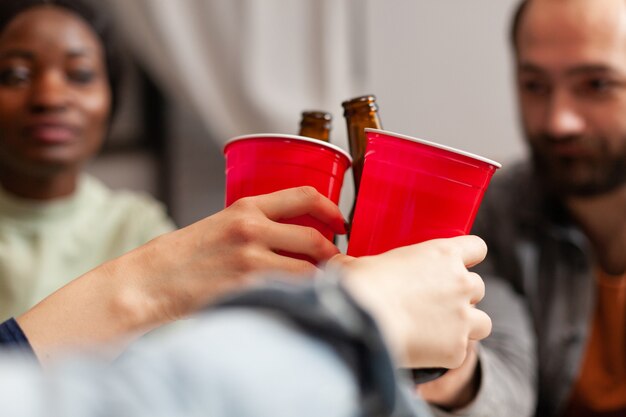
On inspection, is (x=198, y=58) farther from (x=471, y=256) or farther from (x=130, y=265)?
→ (x=471, y=256)

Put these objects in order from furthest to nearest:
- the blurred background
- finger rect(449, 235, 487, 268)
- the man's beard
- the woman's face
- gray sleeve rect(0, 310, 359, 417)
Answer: the blurred background
the man's beard
the woman's face
finger rect(449, 235, 487, 268)
gray sleeve rect(0, 310, 359, 417)

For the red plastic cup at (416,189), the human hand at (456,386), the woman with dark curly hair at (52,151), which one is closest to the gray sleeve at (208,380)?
the red plastic cup at (416,189)

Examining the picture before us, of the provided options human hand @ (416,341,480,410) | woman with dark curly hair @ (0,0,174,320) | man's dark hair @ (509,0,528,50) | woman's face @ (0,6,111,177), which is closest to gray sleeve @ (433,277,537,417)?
human hand @ (416,341,480,410)

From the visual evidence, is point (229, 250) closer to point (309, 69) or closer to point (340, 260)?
point (340, 260)

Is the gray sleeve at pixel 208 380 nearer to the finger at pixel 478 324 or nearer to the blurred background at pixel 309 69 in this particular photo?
the finger at pixel 478 324

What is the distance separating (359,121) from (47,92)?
2.34 ft

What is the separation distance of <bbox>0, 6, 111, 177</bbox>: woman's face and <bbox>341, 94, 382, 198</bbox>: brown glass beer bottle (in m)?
0.69

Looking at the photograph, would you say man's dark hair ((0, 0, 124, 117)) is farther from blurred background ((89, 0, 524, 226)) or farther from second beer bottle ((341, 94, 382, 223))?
second beer bottle ((341, 94, 382, 223))

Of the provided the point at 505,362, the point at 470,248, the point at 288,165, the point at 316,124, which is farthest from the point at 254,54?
the point at 470,248

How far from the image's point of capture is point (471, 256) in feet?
1.80

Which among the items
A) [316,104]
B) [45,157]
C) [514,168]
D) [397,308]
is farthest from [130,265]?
[316,104]

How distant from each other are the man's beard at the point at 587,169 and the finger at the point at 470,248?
2.76ft

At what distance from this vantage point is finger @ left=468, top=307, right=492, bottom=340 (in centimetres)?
52

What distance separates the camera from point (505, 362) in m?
1.10
